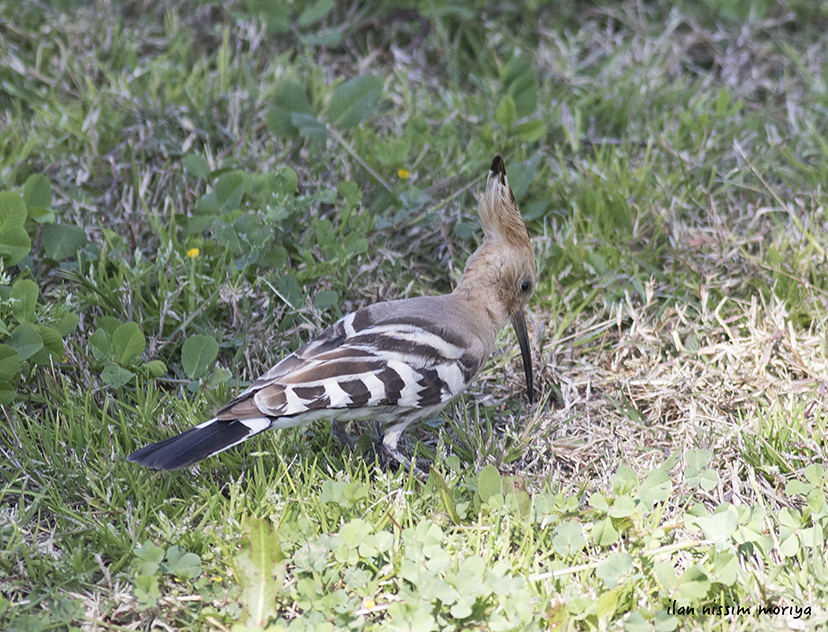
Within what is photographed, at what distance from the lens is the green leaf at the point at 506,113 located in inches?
157

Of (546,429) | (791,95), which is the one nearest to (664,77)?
(791,95)

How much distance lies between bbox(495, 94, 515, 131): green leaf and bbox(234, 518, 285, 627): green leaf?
2.45 m

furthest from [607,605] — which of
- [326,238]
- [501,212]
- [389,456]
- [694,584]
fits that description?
[326,238]

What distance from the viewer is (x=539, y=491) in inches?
106

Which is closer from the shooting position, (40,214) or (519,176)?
(40,214)

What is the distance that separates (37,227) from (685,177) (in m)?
2.94

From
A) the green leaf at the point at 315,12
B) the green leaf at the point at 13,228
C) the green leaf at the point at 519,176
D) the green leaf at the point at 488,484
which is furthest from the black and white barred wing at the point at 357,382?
the green leaf at the point at 315,12

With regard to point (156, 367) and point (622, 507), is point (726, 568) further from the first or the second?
point (156, 367)

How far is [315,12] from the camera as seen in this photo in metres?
4.64

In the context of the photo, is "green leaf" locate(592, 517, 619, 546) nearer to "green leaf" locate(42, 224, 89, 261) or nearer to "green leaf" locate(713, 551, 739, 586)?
"green leaf" locate(713, 551, 739, 586)

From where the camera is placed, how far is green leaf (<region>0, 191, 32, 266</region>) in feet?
10.1

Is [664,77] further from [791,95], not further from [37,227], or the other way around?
[37,227]

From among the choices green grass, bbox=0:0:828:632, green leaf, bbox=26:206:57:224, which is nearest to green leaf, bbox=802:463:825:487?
green grass, bbox=0:0:828:632

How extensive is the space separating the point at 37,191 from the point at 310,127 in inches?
48.6
